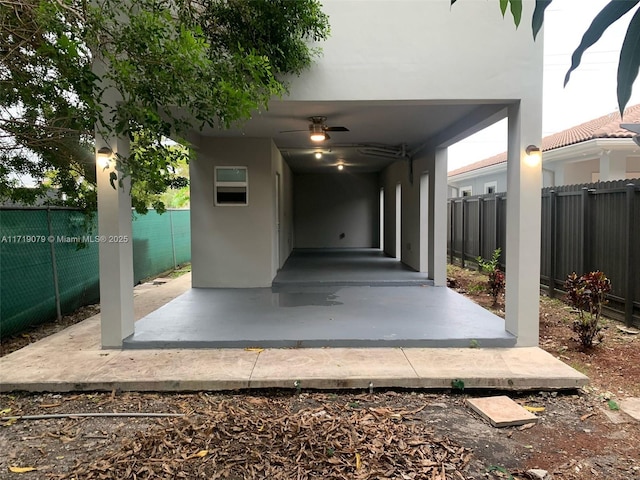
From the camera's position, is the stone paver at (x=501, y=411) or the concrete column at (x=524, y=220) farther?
the concrete column at (x=524, y=220)

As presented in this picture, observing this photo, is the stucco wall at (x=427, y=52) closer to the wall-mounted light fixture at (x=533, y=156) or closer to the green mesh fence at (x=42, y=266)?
the wall-mounted light fixture at (x=533, y=156)

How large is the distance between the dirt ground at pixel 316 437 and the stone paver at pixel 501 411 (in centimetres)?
6

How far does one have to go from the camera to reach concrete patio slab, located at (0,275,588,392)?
3.74 meters

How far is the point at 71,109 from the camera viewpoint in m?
3.11

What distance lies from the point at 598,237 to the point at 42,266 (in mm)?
7682

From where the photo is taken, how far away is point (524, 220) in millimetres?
4570

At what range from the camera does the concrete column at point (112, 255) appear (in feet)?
14.8

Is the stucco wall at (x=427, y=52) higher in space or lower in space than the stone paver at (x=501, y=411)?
higher

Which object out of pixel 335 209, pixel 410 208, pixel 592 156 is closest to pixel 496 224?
pixel 410 208

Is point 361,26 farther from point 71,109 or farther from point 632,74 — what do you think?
point 632,74

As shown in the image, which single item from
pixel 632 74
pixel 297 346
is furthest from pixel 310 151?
pixel 632 74

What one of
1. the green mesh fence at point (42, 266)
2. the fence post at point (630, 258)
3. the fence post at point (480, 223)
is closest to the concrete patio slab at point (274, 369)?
the green mesh fence at point (42, 266)

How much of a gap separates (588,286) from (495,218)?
4.93 m

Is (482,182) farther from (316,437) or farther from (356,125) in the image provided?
(316,437)
